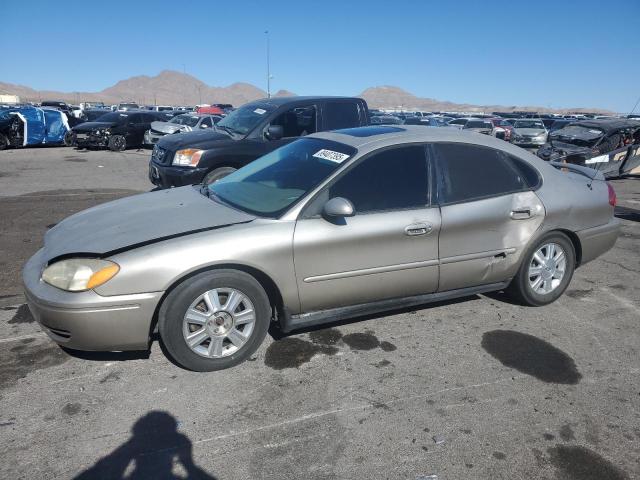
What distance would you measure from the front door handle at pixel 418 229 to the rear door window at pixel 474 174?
0.26 m

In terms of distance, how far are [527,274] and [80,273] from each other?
11.4 feet

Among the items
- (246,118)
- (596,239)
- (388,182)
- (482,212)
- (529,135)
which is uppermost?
(246,118)

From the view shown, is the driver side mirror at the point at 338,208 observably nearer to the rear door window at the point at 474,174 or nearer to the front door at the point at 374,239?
the front door at the point at 374,239

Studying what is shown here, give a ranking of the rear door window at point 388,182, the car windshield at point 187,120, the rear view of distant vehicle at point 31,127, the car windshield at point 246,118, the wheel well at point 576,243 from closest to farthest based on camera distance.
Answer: the rear door window at point 388,182, the wheel well at point 576,243, the car windshield at point 246,118, the rear view of distant vehicle at point 31,127, the car windshield at point 187,120

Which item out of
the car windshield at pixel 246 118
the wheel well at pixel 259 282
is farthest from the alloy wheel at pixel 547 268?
the car windshield at pixel 246 118

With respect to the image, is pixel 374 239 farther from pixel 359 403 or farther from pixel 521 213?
pixel 521 213

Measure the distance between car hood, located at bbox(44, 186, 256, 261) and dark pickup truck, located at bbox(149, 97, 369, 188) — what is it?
3.27 meters

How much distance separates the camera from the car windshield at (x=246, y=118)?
25.2ft

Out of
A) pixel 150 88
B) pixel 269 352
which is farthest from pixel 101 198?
pixel 150 88

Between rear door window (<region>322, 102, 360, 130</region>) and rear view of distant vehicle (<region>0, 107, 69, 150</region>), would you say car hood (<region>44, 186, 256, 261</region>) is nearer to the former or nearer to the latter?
rear door window (<region>322, 102, 360, 130</region>)

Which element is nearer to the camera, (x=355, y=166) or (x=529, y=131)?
(x=355, y=166)

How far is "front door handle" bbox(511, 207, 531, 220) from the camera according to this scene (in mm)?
4016

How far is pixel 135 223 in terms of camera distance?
3.41 metres

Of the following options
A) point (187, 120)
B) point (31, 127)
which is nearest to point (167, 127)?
point (187, 120)
